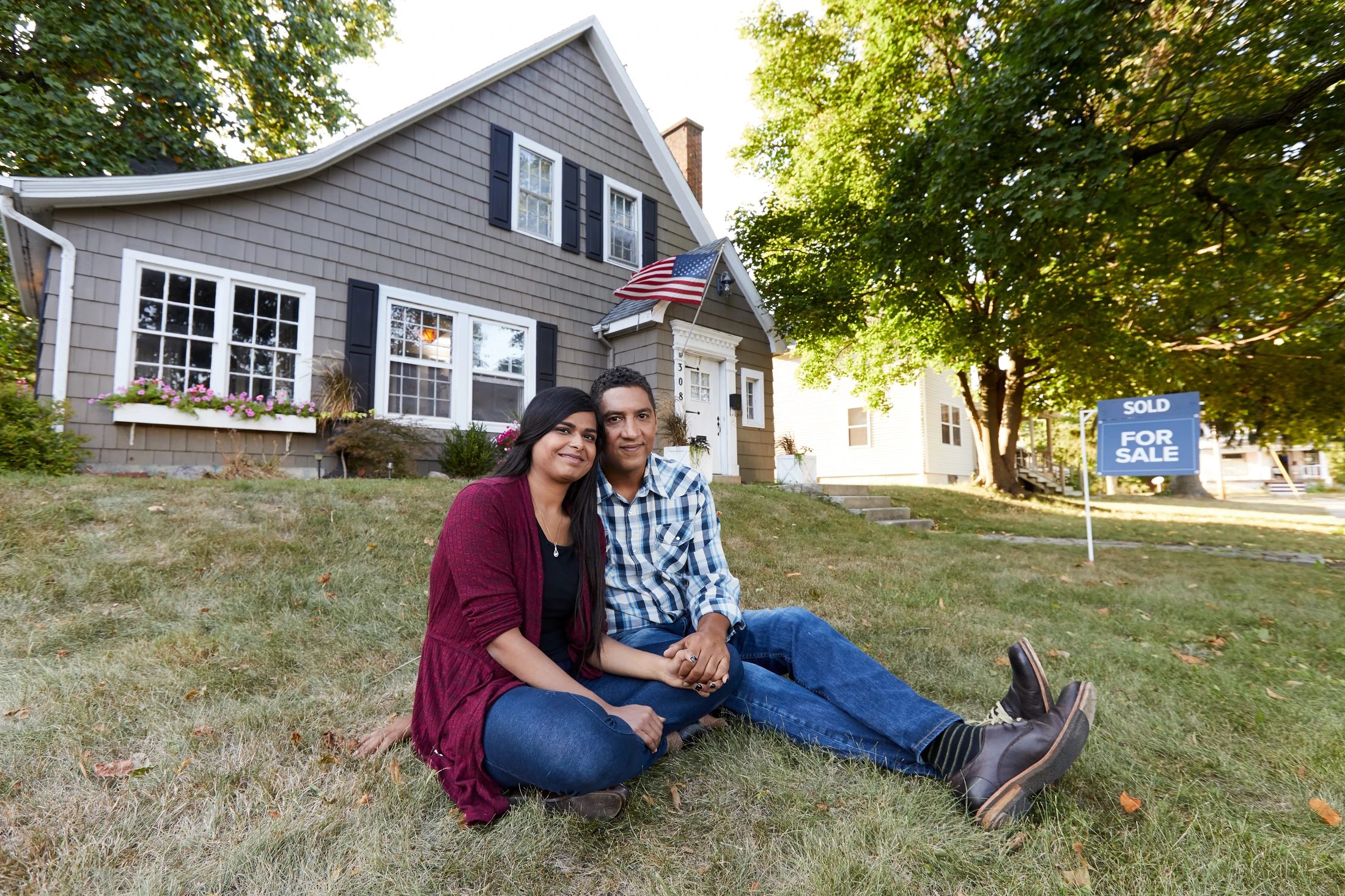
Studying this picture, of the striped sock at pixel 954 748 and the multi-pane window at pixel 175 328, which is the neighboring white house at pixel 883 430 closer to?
the multi-pane window at pixel 175 328

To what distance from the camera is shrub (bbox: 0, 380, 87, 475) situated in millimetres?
5434

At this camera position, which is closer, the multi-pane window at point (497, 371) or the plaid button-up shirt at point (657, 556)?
the plaid button-up shirt at point (657, 556)

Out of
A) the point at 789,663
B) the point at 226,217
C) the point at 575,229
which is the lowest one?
the point at 789,663

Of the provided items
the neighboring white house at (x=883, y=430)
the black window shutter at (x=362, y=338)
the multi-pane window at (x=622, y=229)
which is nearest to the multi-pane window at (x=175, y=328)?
the black window shutter at (x=362, y=338)

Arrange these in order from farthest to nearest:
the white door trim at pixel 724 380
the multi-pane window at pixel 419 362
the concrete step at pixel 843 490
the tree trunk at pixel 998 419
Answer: the tree trunk at pixel 998 419, the concrete step at pixel 843 490, the white door trim at pixel 724 380, the multi-pane window at pixel 419 362

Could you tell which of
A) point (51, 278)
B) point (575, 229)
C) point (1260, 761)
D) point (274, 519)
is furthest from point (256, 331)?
point (1260, 761)

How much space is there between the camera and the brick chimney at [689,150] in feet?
41.8

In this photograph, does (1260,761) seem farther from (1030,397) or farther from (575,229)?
(1030,397)

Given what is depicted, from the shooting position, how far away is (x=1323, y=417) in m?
12.6

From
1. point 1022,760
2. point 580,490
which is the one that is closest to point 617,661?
point 580,490

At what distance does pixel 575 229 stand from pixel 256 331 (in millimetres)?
4654

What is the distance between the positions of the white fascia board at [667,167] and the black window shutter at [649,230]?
2.19 ft

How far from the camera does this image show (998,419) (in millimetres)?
15250

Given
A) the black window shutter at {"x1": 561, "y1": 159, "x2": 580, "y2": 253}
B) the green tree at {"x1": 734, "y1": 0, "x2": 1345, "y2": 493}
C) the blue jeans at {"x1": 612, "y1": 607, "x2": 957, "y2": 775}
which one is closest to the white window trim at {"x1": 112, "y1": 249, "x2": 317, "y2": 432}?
the black window shutter at {"x1": 561, "y1": 159, "x2": 580, "y2": 253}
